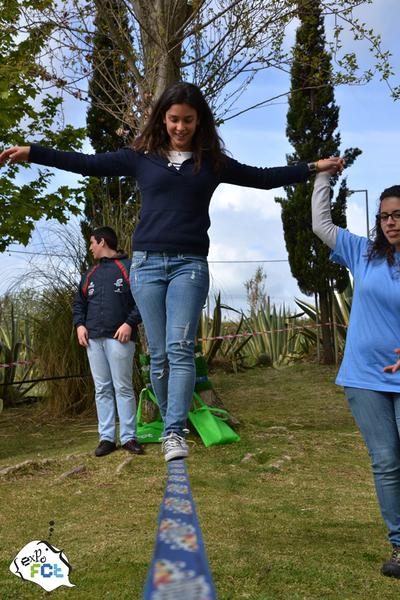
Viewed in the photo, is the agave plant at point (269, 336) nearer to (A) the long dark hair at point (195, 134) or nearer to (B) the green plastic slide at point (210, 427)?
(B) the green plastic slide at point (210, 427)

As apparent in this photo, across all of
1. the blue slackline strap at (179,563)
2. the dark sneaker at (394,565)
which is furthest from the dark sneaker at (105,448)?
the blue slackline strap at (179,563)

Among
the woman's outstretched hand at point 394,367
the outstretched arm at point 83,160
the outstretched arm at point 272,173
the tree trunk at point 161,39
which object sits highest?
the tree trunk at point 161,39

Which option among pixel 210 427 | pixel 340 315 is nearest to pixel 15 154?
pixel 210 427

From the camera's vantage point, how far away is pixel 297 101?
16.9 meters

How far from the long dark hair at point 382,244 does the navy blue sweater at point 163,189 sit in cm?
83

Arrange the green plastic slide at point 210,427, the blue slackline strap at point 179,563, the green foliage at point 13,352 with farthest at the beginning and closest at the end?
the green foliage at point 13,352
the green plastic slide at point 210,427
the blue slackline strap at point 179,563

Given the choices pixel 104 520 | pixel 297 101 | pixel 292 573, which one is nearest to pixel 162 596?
pixel 292 573

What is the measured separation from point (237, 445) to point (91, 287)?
2080 millimetres

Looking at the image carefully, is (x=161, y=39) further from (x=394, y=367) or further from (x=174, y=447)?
(x=174, y=447)

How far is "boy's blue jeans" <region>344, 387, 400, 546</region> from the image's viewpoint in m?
3.69

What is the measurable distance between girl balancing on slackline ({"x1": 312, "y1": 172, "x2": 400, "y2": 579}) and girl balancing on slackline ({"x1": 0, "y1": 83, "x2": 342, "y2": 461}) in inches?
31.2

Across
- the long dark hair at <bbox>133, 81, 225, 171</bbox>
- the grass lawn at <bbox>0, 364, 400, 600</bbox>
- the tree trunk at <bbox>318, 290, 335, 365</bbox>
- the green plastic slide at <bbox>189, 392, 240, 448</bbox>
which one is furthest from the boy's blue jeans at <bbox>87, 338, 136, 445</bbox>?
the tree trunk at <bbox>318, 290, 335, 365</bbox>

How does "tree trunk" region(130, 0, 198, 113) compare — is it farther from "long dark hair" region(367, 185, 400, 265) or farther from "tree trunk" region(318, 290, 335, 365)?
"tree trunk" region(318, 290, 335, 365)

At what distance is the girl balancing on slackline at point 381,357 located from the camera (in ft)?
12.0
